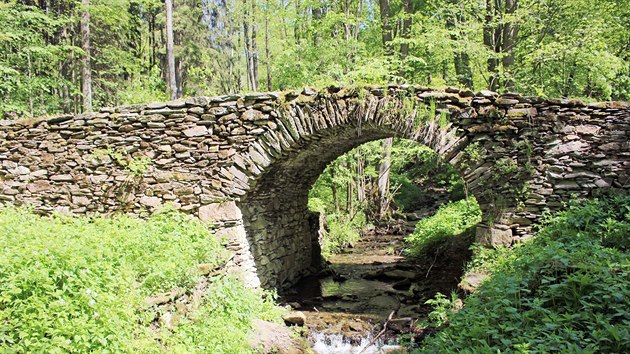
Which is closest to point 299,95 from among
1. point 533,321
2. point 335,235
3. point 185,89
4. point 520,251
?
point 520,251

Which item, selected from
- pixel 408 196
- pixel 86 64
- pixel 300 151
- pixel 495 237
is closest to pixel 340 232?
pixel 300 151

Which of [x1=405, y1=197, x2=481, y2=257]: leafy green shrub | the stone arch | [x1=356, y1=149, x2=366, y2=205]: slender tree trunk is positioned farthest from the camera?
[x1=356, y1=149, x2=366, y2=205]: slender tree trunk

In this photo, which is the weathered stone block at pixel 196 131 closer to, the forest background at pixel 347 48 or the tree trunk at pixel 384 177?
the forest background at pixel 347 48

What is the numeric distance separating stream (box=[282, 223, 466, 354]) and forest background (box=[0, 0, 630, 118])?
3.71 m

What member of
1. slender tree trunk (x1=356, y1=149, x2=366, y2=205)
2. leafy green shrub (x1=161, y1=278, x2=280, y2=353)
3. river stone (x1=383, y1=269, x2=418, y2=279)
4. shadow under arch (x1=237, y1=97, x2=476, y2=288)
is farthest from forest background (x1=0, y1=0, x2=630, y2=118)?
river stone (x1=383, y1=269, x2=418, y2=279)

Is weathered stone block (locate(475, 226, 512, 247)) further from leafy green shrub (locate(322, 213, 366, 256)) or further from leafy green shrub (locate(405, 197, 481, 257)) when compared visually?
leafy green shrub (locate(322, 213, 366, 256))

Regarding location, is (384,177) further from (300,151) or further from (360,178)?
(300,151)

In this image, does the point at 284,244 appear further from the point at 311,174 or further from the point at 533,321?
the point at 533,321

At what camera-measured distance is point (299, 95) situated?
254 inches

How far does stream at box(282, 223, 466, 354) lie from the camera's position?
605cm

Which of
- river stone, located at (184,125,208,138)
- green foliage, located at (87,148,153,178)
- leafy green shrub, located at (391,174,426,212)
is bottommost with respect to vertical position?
leafy green shrub, located at (391,174,426,212)

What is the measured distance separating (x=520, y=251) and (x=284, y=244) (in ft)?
15.1

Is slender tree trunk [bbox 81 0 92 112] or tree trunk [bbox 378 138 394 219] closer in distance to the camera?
slender tree trunk [bbox 81 0 92 112]

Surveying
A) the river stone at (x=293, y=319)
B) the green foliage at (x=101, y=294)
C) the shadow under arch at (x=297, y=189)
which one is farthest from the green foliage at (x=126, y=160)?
the river stone at (x=293, y=319)
